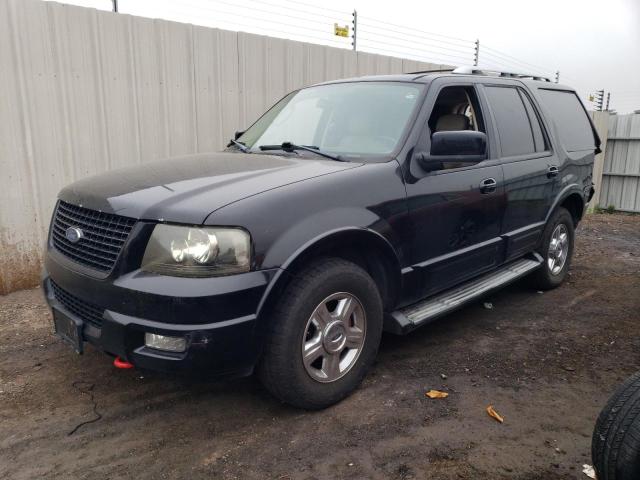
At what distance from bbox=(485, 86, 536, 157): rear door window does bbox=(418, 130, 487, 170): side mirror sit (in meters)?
0.94

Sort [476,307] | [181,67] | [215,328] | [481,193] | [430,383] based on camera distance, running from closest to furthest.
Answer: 1. [215,328]
2. [430,383]
3. [481,193]
4. [476,307]
5. [181,67]

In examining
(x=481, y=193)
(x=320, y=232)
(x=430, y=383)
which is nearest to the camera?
(x=320, y=232)

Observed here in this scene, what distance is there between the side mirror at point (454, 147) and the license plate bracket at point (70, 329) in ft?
7.27

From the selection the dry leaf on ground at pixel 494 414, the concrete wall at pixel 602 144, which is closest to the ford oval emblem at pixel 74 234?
the dry leaf on ground at pixel 494 414

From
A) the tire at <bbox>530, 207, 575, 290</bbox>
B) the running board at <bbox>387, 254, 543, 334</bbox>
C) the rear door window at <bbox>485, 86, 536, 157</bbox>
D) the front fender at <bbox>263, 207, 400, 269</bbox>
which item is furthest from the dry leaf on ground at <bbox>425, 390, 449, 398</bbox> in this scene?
the tire at <bbox>530, 207, 575, 290</bbox>

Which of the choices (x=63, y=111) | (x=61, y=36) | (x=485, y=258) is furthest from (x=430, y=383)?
(x=61, y=36)

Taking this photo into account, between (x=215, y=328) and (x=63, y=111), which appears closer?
(x=215, y=328)

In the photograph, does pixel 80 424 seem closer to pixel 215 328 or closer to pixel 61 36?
pixel 215 328

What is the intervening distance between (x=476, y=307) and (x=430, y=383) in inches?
66.0

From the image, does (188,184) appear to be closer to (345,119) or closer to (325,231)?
(325,231)

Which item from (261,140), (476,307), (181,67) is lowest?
(476,307)

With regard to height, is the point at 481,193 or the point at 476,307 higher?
the point at 481,193

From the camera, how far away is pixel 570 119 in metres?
5.31

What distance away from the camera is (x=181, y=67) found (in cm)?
566
